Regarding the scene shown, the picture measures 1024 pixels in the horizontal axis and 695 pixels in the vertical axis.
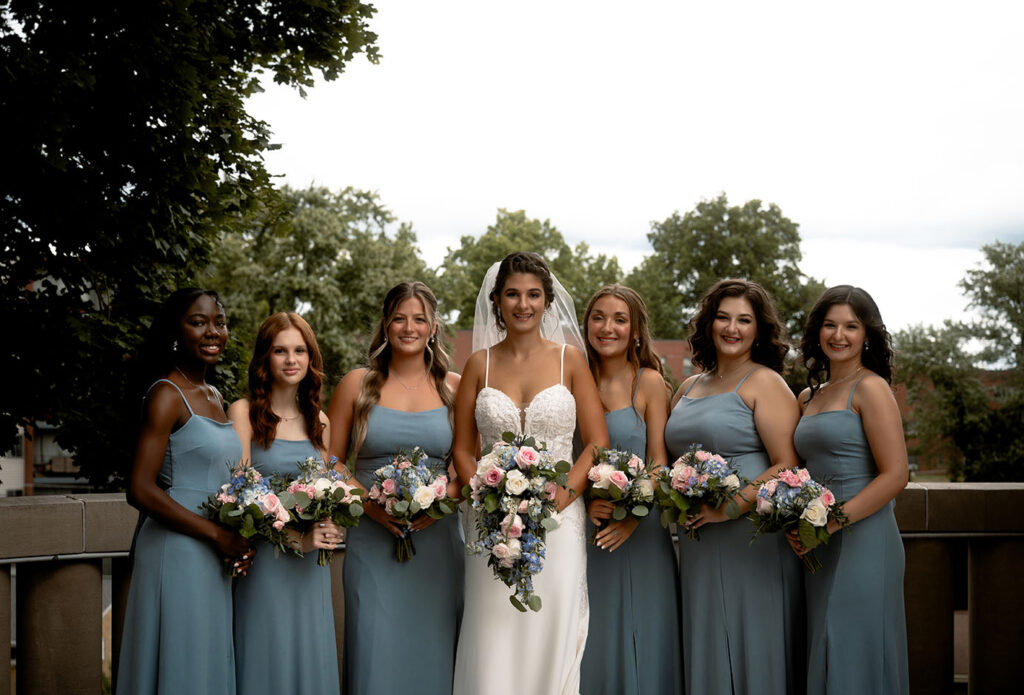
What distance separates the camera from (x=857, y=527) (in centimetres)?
545

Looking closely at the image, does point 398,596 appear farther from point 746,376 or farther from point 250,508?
point 746,376

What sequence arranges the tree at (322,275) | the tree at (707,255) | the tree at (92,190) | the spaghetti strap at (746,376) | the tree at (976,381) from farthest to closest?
the tree at (707,255) → the tree at (976,381) → the tree at (322,275) → the tree at (92,190) → the spaghetti strap at (746,376)

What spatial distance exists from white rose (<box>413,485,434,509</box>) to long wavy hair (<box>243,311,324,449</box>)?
75cm

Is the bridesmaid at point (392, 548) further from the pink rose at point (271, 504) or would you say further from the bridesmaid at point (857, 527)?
the bridesmaid at point (857, 527)

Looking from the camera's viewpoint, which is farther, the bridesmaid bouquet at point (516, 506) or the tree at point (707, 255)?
the tree at point (707, 255)

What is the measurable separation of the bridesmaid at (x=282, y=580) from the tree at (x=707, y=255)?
44.0 m

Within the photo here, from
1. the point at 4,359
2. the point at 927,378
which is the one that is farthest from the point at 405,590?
the point at 927,378

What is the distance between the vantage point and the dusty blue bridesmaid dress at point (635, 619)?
5934mm

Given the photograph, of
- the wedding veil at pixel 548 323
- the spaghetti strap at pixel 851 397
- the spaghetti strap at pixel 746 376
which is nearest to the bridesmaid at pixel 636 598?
the spaghetti strap at pixel 746 376

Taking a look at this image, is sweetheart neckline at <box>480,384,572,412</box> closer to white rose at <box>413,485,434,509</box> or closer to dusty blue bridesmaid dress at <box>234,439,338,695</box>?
white rose at <box>413,485,434,509</box>

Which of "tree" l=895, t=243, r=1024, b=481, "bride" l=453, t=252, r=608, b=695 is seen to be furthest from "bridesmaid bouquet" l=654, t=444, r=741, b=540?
"tree" l=895, t=243, r=1024, b=481

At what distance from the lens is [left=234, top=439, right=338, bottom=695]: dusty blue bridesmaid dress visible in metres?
5.39

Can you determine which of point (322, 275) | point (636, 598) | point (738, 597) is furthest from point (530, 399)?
point (322, 275)

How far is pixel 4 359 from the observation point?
8.04 metres
